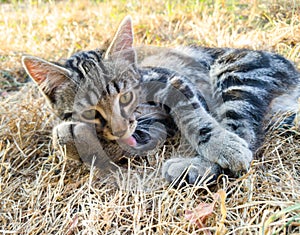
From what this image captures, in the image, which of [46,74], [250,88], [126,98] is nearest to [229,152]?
[250,88]

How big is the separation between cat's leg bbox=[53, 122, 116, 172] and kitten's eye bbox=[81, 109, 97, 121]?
4 centimetres

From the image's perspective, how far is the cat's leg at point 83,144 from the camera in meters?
1.86

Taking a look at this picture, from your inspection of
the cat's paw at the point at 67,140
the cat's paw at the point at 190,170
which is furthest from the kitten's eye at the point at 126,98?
the cat's paw at the point at 190,170

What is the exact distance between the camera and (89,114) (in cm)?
186

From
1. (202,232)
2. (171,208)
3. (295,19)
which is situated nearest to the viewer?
(202,232)

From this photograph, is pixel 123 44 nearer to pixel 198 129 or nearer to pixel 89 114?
pixel 89 114

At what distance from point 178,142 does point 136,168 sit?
1.21 feet

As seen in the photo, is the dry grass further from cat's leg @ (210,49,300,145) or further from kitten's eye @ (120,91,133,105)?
kitten's eye @ (120,91,133,105)

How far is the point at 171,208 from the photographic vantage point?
1.63 m

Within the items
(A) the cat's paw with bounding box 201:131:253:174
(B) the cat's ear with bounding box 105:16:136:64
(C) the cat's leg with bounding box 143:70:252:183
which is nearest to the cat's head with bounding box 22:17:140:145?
(B) the cat's ear with bounding box 105:16:136:64

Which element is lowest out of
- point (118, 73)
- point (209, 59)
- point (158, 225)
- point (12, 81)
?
point (12, 81)

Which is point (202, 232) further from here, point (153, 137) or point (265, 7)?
point (265, 7)

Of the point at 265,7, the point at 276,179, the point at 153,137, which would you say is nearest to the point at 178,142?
the point at 153,137

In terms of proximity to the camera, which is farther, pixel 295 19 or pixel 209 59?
pixel 295 19
